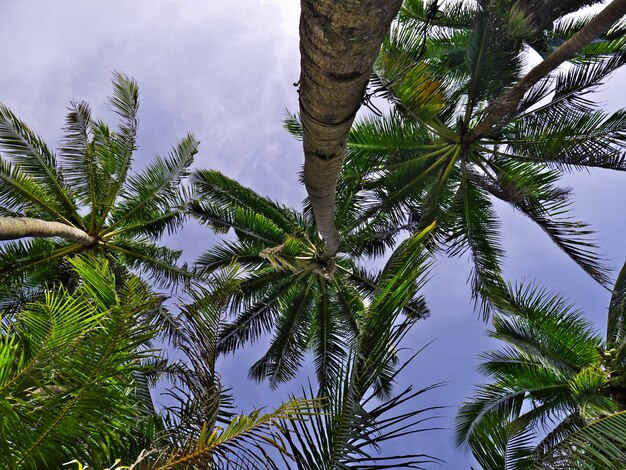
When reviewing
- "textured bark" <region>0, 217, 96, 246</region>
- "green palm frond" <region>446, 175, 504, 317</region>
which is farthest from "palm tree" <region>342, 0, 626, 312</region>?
"textured bark" <region>0, 217, 96, 246</region>

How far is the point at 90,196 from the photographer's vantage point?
976 cm

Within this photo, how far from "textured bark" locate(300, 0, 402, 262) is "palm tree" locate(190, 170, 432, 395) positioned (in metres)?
6.66

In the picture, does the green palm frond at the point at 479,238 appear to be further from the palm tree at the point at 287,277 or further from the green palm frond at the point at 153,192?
the green palm frond at the point at 153,192

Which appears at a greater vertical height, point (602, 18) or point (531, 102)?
point (531, 102)

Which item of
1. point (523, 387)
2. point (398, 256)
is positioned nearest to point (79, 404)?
point (398, 256)

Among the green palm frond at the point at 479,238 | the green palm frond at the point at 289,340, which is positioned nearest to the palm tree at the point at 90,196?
the green palm frond at the point at 289,340

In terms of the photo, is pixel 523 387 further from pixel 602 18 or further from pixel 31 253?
pixel 31 253

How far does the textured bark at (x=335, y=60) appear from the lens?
2.35 metres

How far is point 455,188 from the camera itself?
10867mm

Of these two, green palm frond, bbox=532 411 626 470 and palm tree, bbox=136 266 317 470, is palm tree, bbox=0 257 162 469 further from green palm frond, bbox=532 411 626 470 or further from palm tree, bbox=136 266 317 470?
green palm frond, bbox=532 411 626 470

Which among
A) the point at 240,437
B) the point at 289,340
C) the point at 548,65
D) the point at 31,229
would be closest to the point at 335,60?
the point at 240,437

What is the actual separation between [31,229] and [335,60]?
19.4ft

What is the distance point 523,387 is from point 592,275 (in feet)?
7.86

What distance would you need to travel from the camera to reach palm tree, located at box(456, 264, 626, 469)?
7.31 m
